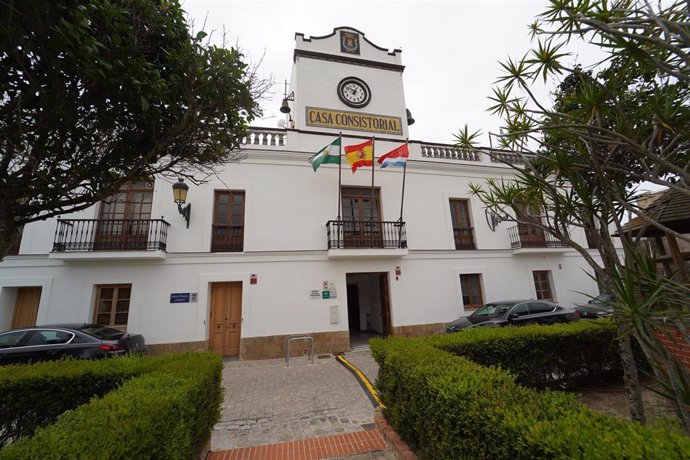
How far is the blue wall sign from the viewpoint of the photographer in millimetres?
8677

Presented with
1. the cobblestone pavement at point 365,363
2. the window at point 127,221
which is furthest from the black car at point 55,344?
the cobblestone pavement at point 365,363

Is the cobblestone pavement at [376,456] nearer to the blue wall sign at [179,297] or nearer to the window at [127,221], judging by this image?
the blue wall sign at [179,297]

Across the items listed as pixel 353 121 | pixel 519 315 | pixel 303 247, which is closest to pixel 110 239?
pixel 303 247

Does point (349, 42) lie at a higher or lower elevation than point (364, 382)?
higher

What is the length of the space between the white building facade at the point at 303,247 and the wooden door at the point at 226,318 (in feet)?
0.11

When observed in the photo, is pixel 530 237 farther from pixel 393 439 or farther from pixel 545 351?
pixel 393 439

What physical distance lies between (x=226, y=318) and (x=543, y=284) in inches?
498

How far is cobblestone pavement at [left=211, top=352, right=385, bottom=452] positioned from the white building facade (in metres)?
1.92

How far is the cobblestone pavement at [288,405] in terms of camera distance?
4.14 meters

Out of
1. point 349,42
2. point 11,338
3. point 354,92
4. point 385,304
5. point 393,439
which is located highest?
point 349,42

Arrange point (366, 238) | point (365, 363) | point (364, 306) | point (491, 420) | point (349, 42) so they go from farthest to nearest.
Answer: point (364, 306), point (349, 42), point (366, 238), point (365, 363), point (491, 420)

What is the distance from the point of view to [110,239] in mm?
8875

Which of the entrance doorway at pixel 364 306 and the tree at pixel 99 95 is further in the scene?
the entrance doorway at pixel 364 306

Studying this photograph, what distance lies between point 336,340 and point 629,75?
901 centimetres
